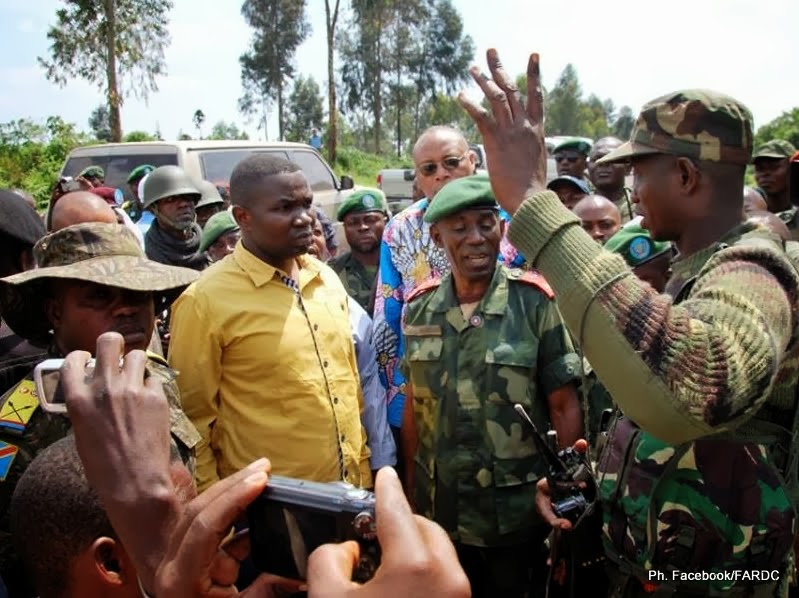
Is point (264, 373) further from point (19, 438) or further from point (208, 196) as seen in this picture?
point (208, 196)

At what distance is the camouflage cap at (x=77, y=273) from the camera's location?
6.40ft

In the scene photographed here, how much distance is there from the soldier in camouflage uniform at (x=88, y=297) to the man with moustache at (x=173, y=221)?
2.54m

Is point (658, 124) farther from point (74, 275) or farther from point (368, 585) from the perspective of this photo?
point (74, 275)

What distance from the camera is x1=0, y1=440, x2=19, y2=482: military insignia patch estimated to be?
5.63ft

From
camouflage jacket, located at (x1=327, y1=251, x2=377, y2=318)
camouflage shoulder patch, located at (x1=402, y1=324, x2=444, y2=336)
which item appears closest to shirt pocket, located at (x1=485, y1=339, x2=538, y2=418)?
camouflage shoulder patch, located at (x1=402, y1=324, x2=444, y2=336)

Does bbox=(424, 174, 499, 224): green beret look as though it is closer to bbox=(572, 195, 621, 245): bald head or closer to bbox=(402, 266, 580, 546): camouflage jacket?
bbox=(402, 266, 580, 546): camouflage jacket

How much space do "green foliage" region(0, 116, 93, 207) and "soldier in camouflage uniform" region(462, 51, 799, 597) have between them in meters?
16.2

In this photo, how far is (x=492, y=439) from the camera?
256cm

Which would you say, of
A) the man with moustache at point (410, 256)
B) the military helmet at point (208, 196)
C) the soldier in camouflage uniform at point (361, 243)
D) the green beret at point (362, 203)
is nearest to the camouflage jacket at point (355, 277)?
the soldier in camouflage uniform at point (361, 243)

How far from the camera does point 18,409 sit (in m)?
1.75

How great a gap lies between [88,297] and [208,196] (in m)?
3.82

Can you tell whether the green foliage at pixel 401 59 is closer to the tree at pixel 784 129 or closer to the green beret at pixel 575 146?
the tree at pixel 784 129

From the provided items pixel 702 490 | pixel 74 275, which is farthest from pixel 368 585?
pixel 74 275

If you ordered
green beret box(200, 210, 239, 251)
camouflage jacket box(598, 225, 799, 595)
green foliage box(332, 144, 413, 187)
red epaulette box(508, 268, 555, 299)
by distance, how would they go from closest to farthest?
camouflage jacket box(598, 225, 799, 595) → red epaulette box(508, 268, 555, 299) → green beret box(200, 210, 239, 251) → green foliage box(332, 144, 413, 187)
